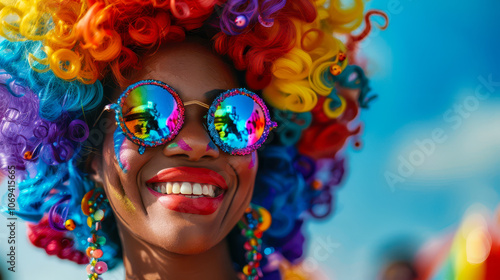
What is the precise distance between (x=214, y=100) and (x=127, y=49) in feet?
1.36

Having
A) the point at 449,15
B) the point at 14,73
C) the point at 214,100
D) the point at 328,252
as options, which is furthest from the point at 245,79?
the point at 449,15

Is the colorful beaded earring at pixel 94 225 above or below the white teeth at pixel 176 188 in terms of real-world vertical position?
below

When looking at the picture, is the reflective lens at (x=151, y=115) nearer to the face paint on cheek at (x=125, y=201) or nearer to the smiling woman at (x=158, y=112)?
the smiling woman at (x=158, y=112)

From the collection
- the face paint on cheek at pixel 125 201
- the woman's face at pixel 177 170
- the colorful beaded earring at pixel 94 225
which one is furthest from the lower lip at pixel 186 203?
the colorful beaded earring at pixel 94 225

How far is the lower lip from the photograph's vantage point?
82.8 inches

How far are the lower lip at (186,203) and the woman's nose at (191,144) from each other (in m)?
0.17

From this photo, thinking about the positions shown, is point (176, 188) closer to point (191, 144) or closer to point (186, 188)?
point (186, 188)

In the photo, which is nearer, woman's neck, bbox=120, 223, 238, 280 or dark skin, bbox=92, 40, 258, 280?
dark skin, bbox=92, 40, 258, 280

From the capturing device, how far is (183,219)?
2098 mm

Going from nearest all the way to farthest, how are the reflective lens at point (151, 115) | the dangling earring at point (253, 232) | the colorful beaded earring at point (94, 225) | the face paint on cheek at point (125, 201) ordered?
the reflective lens at point (151, 115), the face paint on cheek at point (125, 201), the colorful beaded earring at point (94, 225), the dangling earring at point (253, 232)

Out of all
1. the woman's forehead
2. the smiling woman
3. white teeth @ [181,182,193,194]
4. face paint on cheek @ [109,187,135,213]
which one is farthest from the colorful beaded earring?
the woman's forehead

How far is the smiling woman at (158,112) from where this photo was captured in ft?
6.86

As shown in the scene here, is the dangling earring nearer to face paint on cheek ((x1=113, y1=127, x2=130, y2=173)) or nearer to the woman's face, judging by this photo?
the woman's face

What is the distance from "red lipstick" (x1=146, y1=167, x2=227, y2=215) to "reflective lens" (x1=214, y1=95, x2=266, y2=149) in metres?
0.16
